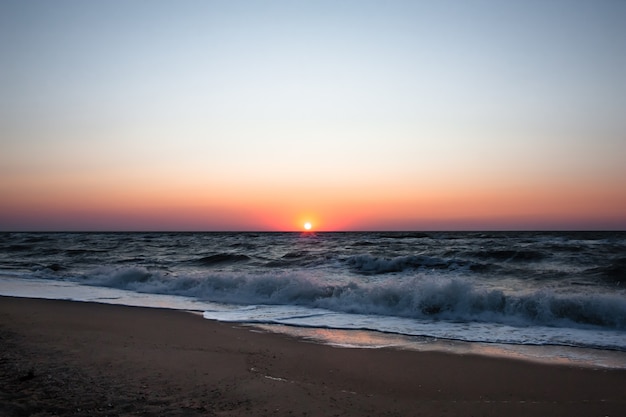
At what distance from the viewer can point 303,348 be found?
7.29 metres

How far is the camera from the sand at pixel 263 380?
4.58 metres

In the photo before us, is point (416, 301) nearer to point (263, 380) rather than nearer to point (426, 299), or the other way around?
point (426, 299)

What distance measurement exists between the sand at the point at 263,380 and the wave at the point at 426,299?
3.96 metres

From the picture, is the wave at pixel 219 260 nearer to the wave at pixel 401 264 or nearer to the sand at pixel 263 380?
the wave at pixel 401 264

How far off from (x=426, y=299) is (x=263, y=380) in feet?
22.3

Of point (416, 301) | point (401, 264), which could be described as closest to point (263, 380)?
point (416, 301)

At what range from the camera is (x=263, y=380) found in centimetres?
554

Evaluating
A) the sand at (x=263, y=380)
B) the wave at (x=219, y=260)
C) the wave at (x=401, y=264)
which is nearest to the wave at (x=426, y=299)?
the sand at (x=263, y=380)

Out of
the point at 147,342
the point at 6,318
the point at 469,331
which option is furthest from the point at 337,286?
the point at 6,318

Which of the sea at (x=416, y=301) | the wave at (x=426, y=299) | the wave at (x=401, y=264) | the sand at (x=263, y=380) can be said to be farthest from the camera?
the wave at (x=401, y=264)

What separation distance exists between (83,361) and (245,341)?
248 centimetres

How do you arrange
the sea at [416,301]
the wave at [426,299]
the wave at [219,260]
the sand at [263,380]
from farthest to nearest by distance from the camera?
1. the wave at [219,260]
2. the wave at [426,299]
3. the sea at [416,301]
4. the sand at [263,380]

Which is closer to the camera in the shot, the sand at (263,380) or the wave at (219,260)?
the sand at (263,380)

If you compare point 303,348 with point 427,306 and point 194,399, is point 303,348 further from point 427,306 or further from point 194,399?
point 427,306
